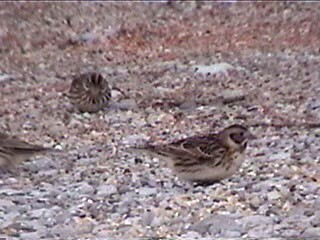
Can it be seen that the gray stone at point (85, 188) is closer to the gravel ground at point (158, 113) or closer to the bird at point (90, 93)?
A: the gravel ground at point (158, 113)

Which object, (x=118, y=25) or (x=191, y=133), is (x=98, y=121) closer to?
(x=191, y=133)

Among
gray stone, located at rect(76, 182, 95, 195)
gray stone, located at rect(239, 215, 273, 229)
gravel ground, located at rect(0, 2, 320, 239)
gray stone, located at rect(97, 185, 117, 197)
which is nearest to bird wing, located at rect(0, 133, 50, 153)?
gravel ground, located at rect(0, 2, 320, 239)

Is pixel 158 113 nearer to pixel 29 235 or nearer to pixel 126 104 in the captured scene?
pixel 126 104

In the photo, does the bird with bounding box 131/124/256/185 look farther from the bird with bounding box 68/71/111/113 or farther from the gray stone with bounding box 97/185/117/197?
the bird with bounding box 68/71/111/113

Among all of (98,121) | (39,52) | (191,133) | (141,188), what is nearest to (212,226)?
(141,188)

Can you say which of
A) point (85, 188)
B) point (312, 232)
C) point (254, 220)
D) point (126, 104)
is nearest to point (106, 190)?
point (85, 188)

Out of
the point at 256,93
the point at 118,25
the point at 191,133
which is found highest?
the point at 118,25
